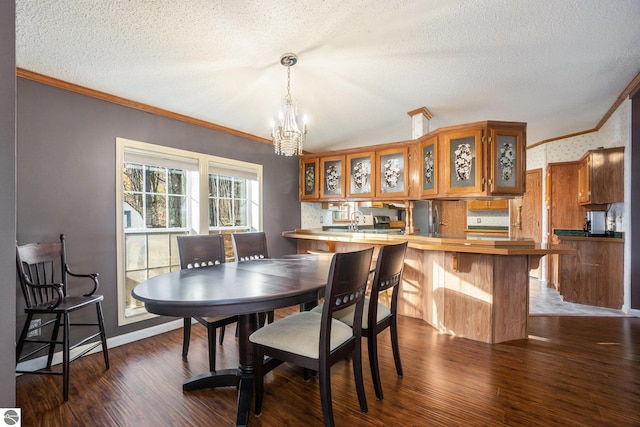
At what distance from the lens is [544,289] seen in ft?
15.5

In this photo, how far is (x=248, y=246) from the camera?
9.52 ft

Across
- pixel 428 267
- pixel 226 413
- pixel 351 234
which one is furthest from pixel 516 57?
pixel 226 413

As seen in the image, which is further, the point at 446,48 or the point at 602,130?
the point at 602,130

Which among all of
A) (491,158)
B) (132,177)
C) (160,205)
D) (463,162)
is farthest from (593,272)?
(132,177)

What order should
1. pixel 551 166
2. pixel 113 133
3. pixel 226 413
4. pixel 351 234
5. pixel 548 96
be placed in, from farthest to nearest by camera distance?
pixel 551 166 < pixel 351 234 < pixel 548 96 < pixel 113 133 < pixel 226 413

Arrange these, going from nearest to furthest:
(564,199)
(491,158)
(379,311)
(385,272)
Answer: (385,272) → (379,311) → (491,158) → (564,199)

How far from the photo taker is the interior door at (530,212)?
522 centimetres

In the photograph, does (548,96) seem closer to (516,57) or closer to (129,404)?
(516,57)

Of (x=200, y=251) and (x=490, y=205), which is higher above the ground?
(x=490, y=205)

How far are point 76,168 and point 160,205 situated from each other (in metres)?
0.83

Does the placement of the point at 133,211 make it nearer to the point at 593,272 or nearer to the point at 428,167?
the point at 428,167

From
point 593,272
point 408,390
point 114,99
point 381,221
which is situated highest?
point 114,99

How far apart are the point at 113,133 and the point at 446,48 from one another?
2929mm

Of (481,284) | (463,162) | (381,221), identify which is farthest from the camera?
(381,221)
